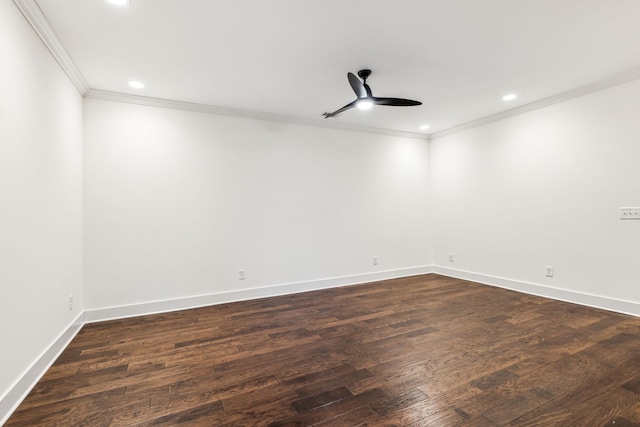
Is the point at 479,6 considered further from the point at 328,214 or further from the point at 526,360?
the point at 328,214

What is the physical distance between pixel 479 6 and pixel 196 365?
3366 mm

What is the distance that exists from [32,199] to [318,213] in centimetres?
322

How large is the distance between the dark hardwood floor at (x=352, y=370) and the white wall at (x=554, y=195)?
617 mm

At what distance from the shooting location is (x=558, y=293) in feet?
12.5

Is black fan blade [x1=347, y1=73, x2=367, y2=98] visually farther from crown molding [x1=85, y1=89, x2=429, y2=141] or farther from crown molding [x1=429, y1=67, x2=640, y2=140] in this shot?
crown molding [x1=429, y1=67, x2=640, y2=140]

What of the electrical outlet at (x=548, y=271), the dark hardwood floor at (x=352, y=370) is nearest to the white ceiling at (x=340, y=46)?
the electrical outlet at (x=548, y=271)

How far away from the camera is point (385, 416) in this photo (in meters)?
1.69

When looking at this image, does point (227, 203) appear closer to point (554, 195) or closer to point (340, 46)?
point (340, 46)

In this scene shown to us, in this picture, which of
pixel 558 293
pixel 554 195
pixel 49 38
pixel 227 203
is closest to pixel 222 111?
pixel 227 203

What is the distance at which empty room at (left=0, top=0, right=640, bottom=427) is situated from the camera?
1.92 metres

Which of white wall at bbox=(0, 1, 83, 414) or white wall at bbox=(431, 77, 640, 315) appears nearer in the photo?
white wall at bbox=(0, 1, 83, 414)

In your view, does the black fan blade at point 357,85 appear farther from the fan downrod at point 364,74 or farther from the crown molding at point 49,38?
the crown molding at point 49,38

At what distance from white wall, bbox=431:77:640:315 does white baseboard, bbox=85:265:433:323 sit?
148 cm

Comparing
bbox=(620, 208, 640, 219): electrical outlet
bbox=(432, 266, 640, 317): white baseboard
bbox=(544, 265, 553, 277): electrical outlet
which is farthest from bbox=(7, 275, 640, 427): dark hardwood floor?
bbox=(620, 208, 640, 219): electrical outlet
